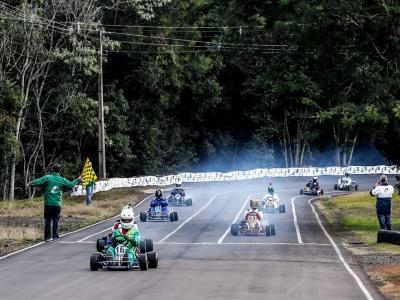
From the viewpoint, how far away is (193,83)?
275 ft

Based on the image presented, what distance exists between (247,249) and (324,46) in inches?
553

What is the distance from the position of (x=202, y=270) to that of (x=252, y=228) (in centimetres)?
Result: 1083

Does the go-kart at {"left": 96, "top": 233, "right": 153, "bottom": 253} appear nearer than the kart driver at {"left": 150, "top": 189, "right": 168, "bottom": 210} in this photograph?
Yes

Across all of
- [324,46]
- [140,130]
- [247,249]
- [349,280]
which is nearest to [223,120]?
[140,130]

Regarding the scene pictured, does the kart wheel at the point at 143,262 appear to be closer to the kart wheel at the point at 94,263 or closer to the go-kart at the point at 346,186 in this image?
the kart wheel at the point at 94,263

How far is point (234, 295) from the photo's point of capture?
15.2 m

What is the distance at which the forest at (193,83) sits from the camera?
114ft

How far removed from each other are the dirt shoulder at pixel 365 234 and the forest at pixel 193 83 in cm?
366

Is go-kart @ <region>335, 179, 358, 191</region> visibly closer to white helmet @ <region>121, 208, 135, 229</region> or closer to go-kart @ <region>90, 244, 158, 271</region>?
white helmet @ <region>121, 208, 135, 229</region>

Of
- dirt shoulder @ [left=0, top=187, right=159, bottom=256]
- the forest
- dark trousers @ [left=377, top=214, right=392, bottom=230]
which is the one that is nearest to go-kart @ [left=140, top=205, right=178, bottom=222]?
dirt shoulder @ [left=0, top=187, right=159, bottom=256]

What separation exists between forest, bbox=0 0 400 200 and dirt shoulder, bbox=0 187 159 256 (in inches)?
314

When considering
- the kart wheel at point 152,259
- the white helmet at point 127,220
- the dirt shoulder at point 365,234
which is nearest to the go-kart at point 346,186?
the dirt shoulder at point 365,234

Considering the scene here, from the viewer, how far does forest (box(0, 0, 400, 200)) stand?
3478cm

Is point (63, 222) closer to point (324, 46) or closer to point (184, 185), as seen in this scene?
point (324, 46)
